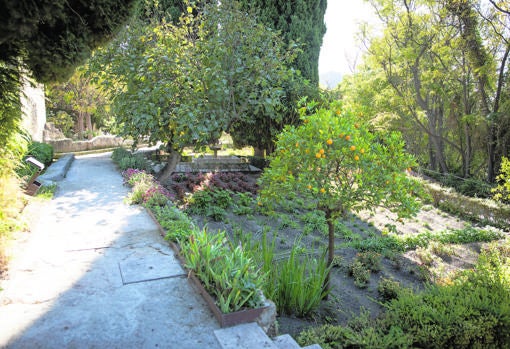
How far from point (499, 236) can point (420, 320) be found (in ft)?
17.1

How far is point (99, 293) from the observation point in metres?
2.76

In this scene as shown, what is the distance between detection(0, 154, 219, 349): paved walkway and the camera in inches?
86.6

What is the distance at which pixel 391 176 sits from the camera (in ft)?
11.7

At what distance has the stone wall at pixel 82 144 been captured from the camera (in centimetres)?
1321

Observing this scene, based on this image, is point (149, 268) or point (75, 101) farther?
point (75, 101)

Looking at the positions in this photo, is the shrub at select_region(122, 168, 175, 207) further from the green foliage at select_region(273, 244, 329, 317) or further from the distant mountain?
the distant mountain

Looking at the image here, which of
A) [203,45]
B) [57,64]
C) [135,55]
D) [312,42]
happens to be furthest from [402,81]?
[57,64]

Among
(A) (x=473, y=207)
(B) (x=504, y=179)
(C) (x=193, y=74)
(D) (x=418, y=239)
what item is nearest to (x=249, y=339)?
(D) (x=418, y=239)

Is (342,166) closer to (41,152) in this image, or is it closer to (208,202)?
(208,202)

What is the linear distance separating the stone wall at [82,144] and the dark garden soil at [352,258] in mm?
7821

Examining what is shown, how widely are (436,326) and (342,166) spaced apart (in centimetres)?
173

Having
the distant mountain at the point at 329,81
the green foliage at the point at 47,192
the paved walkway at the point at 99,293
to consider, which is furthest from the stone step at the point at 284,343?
the distant mountain at the point at 329,81

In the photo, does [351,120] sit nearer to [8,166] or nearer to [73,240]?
[73,240]

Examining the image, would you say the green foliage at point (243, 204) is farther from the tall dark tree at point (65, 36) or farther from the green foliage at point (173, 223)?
the tall dark tree at point (65, 36)
